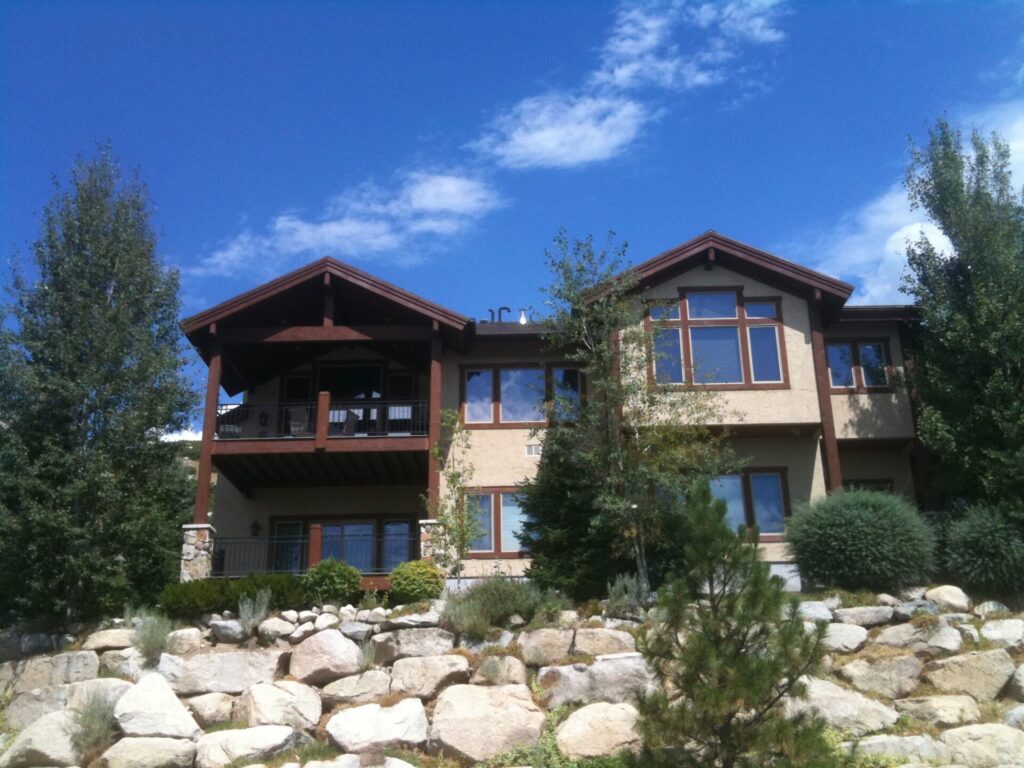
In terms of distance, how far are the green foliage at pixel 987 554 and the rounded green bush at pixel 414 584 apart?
9.80 metres

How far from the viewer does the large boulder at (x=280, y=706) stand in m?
15.8

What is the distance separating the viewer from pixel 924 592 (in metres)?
18.8

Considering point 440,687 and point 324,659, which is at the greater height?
point 324,659

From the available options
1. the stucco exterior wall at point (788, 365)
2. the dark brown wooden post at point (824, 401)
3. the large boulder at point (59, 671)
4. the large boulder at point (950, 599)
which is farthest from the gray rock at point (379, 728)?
the dark brown wooden post at point (824, 401)

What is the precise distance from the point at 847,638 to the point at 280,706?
945cm

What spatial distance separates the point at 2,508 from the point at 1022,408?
65.5ft

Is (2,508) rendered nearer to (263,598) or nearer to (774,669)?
(263,598)

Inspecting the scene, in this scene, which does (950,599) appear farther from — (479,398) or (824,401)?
(479,398)

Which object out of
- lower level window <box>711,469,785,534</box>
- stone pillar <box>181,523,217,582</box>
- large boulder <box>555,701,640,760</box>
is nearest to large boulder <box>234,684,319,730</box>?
large boulder <box>555,701,640,760</box>

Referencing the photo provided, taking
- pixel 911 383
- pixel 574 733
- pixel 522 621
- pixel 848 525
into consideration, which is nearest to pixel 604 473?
pixel 522 621

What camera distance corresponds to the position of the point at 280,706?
52.5ft

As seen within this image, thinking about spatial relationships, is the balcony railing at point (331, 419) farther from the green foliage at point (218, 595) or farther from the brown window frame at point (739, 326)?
the brown window frame at point (739, 326)

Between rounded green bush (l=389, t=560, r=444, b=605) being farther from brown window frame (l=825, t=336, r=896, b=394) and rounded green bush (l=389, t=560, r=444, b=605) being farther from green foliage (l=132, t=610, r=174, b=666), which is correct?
brown window frame (l=825, t=336, r=896, b=394)

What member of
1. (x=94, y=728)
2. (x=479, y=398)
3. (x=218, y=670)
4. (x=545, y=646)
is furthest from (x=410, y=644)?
(x=479, y=398)
